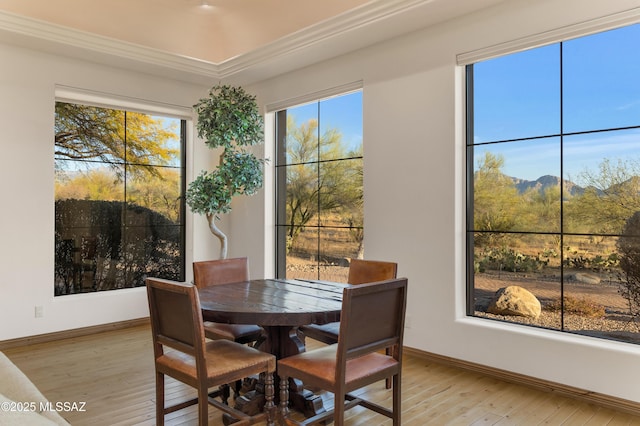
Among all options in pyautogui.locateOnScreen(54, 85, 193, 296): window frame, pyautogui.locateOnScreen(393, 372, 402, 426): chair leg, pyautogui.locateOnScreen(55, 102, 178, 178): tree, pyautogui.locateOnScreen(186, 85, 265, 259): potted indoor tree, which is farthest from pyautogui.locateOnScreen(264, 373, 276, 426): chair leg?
pyautogui.locateOnScreen(55, 102, 178, 178): tree

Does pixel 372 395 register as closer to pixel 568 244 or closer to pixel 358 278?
pixel 358 278

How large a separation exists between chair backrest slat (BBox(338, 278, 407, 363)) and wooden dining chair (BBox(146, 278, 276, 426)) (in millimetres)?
534

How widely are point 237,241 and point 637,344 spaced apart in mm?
4232

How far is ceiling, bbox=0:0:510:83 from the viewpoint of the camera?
147 inches

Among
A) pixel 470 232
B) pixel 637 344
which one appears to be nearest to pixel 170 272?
pixel 470 232

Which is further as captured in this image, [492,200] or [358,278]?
[492,200]

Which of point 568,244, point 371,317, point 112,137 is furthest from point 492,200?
point 112,137

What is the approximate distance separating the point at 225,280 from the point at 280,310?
1161 millimetres

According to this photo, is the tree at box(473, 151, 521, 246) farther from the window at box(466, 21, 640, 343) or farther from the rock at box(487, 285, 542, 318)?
the rock at box(487, 285, 542, 318)

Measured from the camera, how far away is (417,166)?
3869 millimetres

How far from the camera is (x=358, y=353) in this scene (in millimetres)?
2135

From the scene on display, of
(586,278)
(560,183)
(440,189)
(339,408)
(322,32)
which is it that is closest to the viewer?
(339,408)

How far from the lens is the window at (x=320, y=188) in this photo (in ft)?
15.0

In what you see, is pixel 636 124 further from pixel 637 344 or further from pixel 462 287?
pixel 462 287
